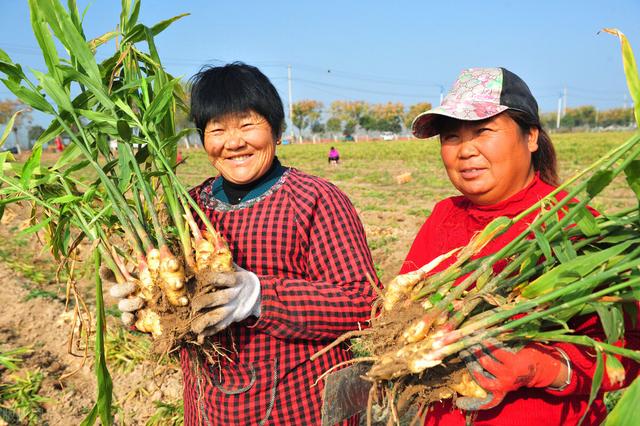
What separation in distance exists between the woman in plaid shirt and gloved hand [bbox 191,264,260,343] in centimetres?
8

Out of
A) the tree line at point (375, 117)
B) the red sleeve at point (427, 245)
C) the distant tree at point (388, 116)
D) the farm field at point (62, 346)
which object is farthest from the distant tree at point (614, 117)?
the red sleeve at point (427, 245)

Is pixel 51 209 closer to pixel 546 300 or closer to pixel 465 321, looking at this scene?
pixel 465 321

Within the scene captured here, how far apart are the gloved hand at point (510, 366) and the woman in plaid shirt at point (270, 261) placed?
399mm

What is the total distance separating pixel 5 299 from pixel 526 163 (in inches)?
192

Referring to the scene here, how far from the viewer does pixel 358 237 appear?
1.42 m

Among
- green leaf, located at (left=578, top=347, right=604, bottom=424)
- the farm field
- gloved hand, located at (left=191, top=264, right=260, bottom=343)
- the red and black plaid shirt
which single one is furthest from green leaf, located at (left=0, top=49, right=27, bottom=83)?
green leaf, located at (left=578, top=347, right=604, bottom=424)

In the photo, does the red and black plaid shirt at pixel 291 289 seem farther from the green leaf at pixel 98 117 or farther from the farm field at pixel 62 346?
the green leaf at pixel 98 117

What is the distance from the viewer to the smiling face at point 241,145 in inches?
56.0

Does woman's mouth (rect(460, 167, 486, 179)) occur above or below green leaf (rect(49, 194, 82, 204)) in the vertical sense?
above

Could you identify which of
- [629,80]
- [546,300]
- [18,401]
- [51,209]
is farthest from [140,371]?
[629,80]

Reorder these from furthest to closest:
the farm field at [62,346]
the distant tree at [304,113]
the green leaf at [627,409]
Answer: the distant tree at [304,113] < the farm field at [62,346] < the green leaf at [627,409]

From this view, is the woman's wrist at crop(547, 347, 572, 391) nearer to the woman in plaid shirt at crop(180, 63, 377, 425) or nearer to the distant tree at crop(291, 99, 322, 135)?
the woman in plaid shirt at crop(180, 63, 377, 425)

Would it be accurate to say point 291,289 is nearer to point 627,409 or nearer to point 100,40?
point 627,409

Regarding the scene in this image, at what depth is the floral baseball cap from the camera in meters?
1.24
